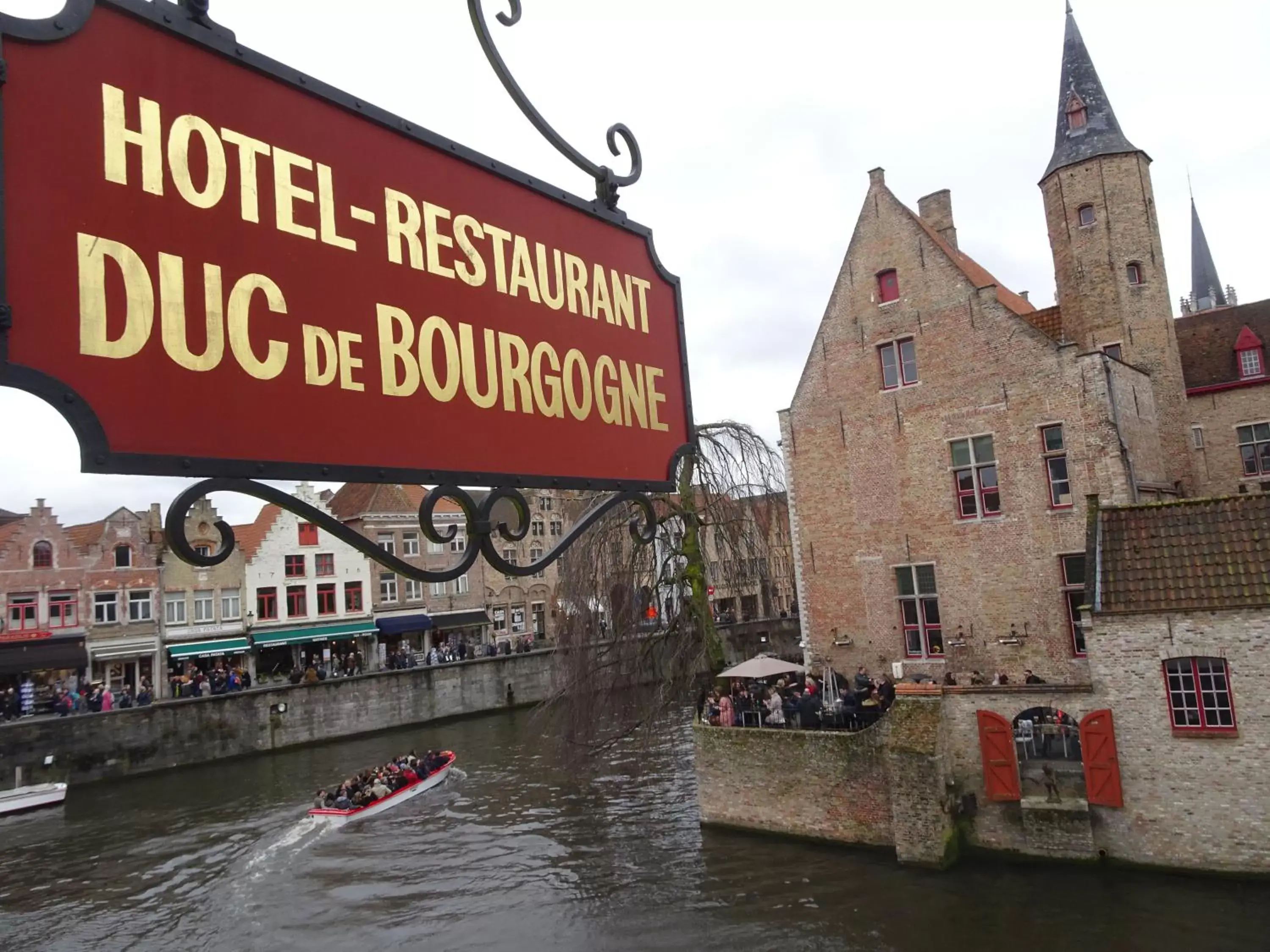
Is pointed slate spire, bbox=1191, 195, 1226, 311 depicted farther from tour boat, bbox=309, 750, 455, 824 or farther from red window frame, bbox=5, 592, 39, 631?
red window frame, bbox=5, 592, 39, 631

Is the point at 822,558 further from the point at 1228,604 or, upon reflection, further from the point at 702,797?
the point at 1228,604

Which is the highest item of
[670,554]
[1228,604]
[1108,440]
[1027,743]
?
[1108,440]

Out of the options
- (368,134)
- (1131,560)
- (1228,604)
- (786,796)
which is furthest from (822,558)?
(368,134)

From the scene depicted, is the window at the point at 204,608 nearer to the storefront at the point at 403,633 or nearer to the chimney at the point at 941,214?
the storefront at the point at 403,633

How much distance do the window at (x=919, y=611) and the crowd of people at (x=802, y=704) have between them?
1029mm

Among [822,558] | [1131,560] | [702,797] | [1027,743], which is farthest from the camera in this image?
[822,558]

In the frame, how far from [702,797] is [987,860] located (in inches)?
223

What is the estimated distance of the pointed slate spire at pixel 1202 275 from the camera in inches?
2458

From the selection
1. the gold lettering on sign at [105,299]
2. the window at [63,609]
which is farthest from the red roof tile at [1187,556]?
the window at [63,609]

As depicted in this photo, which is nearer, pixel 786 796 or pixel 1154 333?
pixel 786 796

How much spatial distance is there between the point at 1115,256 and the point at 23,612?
35248 mm

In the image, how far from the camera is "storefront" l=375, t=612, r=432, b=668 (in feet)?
135

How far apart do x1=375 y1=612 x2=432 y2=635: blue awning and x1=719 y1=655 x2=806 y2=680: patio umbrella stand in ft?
77.2

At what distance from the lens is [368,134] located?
7.34 feet
